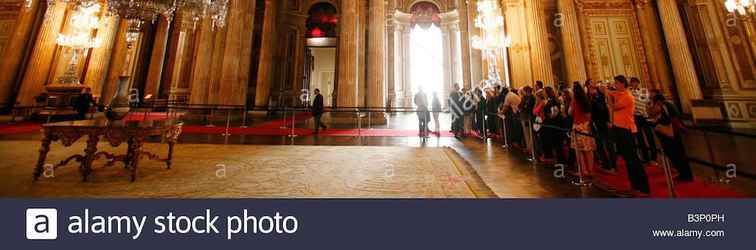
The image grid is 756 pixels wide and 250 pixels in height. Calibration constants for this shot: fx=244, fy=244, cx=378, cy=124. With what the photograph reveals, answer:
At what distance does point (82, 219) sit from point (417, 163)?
345 cm

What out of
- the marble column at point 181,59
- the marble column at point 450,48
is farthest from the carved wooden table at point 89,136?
the marble column at point 450,48

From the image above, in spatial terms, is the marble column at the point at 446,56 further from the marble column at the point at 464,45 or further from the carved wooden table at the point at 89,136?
the carved wooden table at the point at 89,136

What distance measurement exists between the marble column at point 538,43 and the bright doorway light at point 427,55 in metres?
10.1

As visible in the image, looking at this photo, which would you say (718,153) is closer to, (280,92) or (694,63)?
(694,63)

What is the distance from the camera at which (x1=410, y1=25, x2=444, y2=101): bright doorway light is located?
66.2ft

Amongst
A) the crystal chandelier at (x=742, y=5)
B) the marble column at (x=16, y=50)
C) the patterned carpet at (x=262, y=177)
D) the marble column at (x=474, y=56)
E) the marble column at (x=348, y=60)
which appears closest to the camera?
the patterned carpet at (x=262, y=177)

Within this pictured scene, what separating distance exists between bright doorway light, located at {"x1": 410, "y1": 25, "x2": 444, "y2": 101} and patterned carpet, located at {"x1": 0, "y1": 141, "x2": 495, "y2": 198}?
1656 centimetres

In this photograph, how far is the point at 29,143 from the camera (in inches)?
201

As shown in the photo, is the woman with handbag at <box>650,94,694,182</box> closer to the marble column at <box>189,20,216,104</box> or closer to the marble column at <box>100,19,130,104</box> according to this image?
the marble column at <box>189,20,216,104</box>

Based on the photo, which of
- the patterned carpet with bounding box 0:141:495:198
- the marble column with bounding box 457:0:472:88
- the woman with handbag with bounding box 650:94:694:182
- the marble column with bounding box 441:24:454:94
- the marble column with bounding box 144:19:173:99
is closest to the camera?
the patterned carpet with bounding box 0:141:495:198

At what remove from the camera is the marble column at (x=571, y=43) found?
10.4 metres

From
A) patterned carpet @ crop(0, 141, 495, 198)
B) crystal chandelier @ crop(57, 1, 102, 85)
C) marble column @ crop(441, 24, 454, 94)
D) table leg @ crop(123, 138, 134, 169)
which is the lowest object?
patterned carpet @ crop(0, 141, 495, 198)

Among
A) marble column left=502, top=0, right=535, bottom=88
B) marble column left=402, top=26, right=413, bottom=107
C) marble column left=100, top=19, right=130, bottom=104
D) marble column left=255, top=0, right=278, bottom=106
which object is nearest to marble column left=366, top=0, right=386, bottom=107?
marble column left=502, top=0, right=535, bottom=88

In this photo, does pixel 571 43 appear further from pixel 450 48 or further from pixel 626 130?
pixel 626 130
